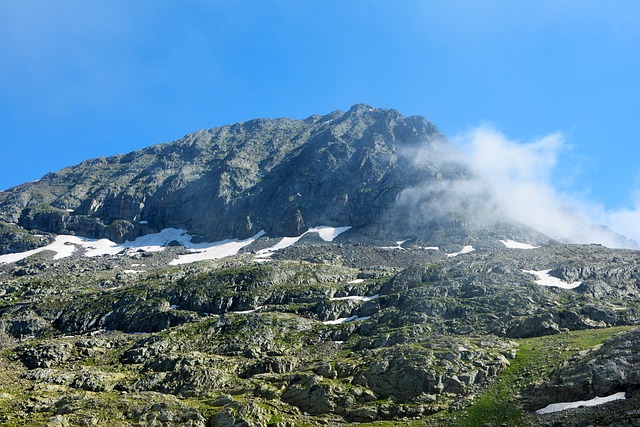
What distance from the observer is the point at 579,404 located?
52.0 meters

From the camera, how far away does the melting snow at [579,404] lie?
50656 mm

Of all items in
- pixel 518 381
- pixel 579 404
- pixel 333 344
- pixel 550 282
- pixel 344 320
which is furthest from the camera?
pixel 550 282

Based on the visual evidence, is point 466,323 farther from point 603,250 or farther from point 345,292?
point 603,250

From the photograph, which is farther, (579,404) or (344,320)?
(344,320)

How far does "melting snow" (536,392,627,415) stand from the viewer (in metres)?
50.7

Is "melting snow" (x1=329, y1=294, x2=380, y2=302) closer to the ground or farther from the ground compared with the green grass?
farther from the ground

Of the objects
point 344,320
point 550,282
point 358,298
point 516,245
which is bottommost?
point 344,320

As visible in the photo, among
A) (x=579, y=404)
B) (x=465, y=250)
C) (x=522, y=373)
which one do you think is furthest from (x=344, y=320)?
(x=465, y=250)

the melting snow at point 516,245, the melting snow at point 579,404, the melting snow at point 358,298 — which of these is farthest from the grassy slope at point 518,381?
the melting snow at point 516,245

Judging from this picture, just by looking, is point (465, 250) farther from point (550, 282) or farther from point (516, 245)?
point (550, 282)

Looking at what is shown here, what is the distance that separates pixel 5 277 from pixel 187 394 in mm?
158079

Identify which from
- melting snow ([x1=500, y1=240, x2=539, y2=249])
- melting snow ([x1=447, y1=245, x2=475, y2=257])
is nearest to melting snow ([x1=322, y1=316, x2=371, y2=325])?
melting snow ([x1=447, y1=245, x2=475, y2=257])

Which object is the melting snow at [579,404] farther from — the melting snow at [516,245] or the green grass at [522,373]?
the melting snow at [516,245]

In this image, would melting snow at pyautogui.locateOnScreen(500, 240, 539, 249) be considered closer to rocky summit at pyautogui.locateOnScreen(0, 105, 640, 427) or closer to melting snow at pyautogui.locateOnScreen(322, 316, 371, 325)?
rocky summit at pyautogui.locateOnScreen(0, 105, 640, 427)
